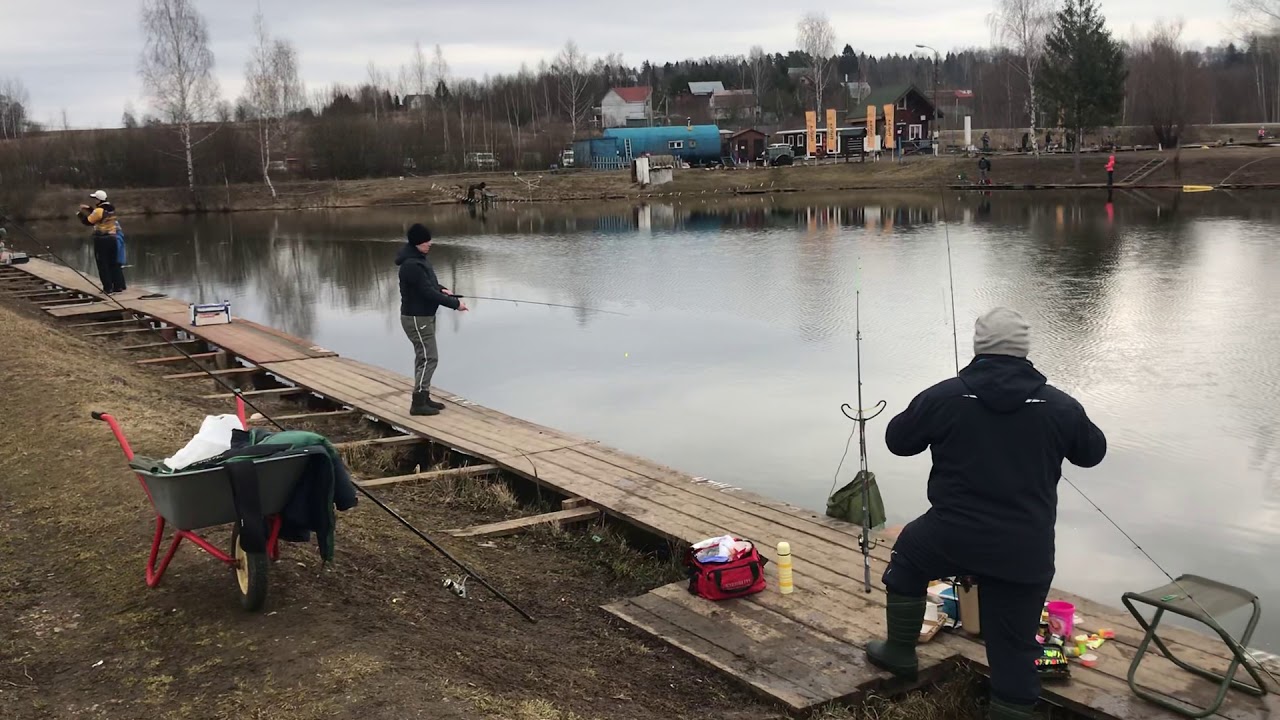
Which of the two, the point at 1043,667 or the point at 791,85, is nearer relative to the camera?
the point at 1043,667

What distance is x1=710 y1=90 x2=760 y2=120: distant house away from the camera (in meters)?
106

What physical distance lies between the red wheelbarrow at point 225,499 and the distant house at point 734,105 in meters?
103

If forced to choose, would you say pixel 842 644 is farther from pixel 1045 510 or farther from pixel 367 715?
pixel 367 715

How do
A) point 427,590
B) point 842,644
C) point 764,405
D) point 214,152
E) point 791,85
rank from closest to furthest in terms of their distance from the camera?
point 842,644 < point 427,590 < point 764,405 < point 214,152 < point 791,85

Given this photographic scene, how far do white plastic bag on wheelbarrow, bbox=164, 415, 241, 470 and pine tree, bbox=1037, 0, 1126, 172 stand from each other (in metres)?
47.3

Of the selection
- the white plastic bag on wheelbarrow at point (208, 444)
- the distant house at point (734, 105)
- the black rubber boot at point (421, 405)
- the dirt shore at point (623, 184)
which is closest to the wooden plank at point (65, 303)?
the black rubber boot at point (421, 405)

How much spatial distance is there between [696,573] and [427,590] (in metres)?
1.35

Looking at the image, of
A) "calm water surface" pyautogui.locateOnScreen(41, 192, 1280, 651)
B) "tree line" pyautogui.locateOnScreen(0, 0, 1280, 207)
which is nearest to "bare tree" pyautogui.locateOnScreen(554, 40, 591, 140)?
"tree line" pyautogui.locateOnScreen(0, 0, 1280, 207)

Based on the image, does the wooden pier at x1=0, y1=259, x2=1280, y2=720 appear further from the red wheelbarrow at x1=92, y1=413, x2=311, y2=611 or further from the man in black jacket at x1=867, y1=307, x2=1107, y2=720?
the red wheelbarrow at x1=92, y1=413, x2=311, y2=611

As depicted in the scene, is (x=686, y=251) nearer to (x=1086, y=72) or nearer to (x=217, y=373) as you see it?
(x=217, y=373)

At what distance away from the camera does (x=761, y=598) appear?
520 centimetres

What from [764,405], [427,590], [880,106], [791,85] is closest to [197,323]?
[764,405]

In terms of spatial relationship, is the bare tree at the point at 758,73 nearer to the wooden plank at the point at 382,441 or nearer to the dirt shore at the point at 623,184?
the dirt shore at the point at 623,184

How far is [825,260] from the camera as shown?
22250 mm
